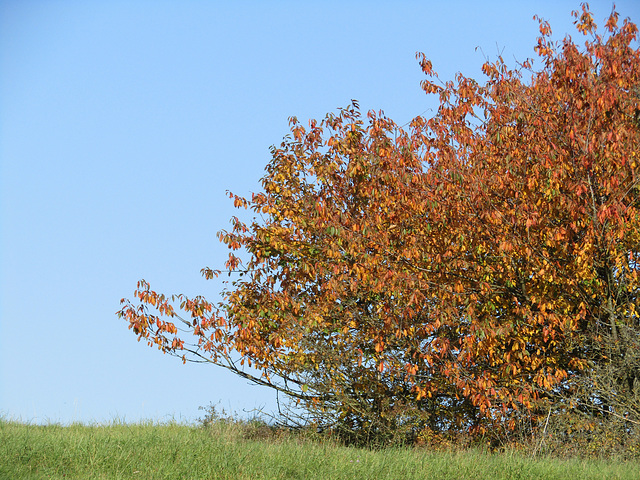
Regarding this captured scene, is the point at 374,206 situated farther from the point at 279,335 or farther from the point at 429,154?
the point at 279,335

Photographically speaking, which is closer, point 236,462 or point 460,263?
point 236,462

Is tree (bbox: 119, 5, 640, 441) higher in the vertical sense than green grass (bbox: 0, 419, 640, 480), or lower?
higher

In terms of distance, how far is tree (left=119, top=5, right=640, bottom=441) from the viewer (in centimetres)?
1069

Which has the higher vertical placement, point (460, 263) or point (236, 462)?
point (460, 263)

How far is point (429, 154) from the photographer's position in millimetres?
12914

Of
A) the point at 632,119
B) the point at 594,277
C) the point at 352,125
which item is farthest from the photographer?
the point at 352,125

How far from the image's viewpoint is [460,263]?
36.5ft

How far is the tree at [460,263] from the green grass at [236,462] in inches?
68.5

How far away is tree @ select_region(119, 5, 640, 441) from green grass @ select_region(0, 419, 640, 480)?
1.74m

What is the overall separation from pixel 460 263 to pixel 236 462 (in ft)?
16.4

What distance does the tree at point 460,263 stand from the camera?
421 inches

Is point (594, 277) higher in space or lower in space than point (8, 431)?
higher

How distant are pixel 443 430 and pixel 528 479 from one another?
167 inches

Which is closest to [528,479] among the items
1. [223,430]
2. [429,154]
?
[223,430]
